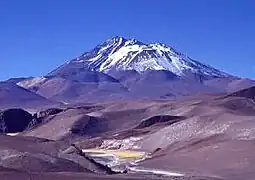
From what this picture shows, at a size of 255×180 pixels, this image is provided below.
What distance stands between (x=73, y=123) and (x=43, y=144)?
58844mm

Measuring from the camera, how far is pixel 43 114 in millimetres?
150375

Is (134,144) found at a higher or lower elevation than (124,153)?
higher

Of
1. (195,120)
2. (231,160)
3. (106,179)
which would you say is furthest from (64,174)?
(195,120)

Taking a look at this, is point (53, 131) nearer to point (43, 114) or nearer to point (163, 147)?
point (43, 114)

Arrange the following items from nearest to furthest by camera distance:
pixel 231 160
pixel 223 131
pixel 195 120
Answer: pixel 231 160 → pixel 223 131 → pixel 195 120

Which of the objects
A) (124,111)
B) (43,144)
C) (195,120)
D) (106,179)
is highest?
(124,111)

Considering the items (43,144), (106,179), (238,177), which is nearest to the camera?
A: (106,179)

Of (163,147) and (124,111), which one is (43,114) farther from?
(163,147)

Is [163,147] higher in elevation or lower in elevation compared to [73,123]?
lower

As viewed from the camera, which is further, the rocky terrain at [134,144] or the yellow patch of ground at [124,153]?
the yellow patch of ground at [124,153]

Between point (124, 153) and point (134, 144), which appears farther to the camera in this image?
point (134, 144)

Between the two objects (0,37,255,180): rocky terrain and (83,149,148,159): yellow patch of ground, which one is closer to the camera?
(0,37,255,180): rocky terrain

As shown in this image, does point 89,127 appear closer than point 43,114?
Yes

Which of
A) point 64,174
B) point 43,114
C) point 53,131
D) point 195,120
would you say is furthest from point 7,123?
point 64,174
